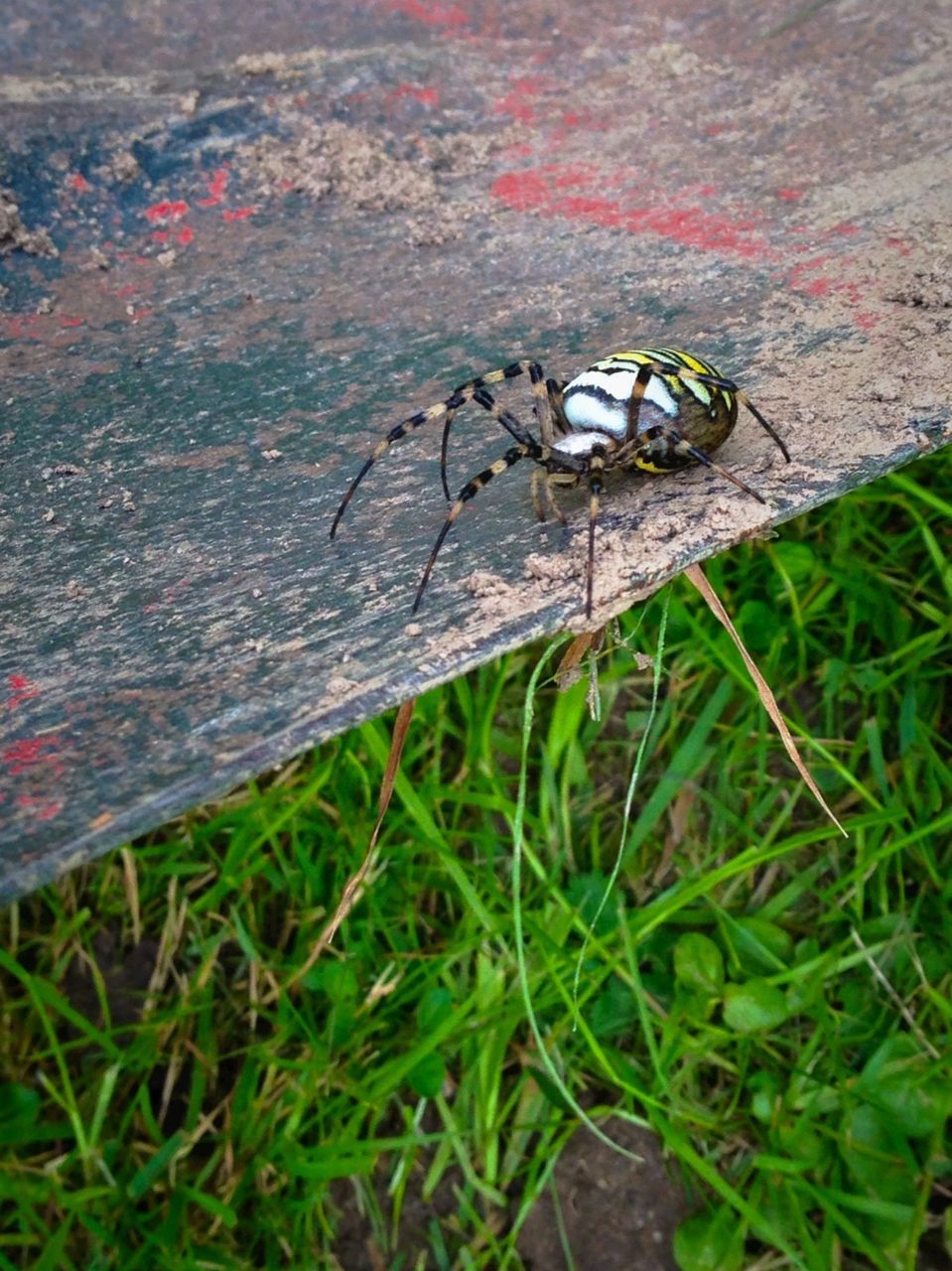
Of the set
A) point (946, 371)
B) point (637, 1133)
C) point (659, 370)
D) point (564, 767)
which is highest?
point (659, 370)

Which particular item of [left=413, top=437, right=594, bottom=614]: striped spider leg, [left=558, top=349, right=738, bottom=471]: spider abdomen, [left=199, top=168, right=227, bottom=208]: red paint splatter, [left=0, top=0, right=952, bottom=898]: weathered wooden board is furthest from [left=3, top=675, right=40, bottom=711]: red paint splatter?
[left=199, top=168, right=227, bottom=208]: red paint splatter

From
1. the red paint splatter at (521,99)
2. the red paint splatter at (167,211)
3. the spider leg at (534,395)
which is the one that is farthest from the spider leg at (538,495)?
the red paint splatter at (521,99)

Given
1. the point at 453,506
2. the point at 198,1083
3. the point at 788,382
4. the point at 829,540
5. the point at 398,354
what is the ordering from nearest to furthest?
the point at 453,506 < the point at 788,382 < the point at 398,354 < the point at 198,1083 < the point at 829,540

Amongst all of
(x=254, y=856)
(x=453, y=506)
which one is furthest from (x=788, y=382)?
(x=254, y=856)

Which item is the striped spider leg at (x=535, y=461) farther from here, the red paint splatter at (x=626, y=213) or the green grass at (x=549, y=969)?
the red paint splatter at (x=626, y=213)

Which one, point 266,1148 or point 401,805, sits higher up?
point 401,805

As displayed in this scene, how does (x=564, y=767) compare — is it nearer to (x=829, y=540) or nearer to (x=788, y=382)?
(x=829, y=540)

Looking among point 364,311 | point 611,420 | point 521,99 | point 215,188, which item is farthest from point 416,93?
point 611,420
